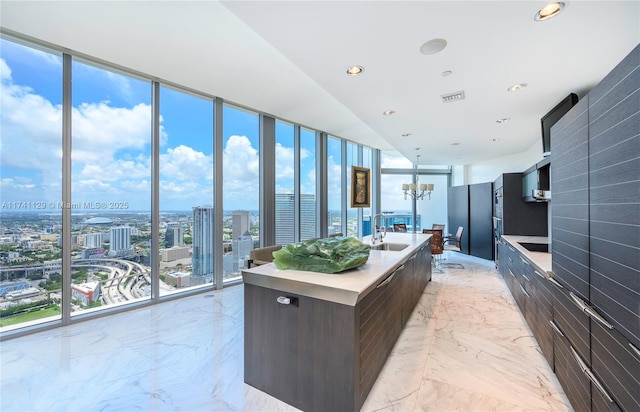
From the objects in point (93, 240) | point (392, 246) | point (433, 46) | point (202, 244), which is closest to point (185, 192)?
point (202, 244)

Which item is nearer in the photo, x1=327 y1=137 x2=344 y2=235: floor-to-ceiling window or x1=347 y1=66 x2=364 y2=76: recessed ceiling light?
x1=347 y1=66 x2=364 y2=76: recessed ceiling light

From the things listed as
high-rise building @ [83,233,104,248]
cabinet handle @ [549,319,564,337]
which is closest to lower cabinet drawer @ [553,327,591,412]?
cabinet handle @ [549,319,564,337]

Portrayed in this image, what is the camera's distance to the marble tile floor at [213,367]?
182cm

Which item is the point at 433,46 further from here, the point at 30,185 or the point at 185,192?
the point at 30,185

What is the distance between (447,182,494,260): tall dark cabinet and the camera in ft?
22.5

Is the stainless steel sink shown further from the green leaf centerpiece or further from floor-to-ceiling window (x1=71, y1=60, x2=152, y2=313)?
floor-to-ceiling window (x1=71, y1=60, x2=152, y2=313)

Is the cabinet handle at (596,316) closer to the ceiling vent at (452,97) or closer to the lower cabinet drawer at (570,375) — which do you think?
the lower cabinet drawer at (570,375)

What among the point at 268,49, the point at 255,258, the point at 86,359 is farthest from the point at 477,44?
the point at 86,359

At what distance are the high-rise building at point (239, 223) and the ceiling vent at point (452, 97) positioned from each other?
359 centimetres

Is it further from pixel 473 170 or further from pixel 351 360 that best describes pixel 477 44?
pixel 473 170

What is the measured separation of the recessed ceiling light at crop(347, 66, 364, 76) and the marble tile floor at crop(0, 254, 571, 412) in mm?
2653

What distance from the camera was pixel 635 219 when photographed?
1046mm

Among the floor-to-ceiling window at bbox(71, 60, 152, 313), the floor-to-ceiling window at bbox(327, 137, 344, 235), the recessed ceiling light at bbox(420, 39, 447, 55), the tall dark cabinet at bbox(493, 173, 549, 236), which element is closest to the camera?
the recessed ceiling light at bbox(420, 39, 447, 55)

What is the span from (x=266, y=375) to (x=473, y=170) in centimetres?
873
